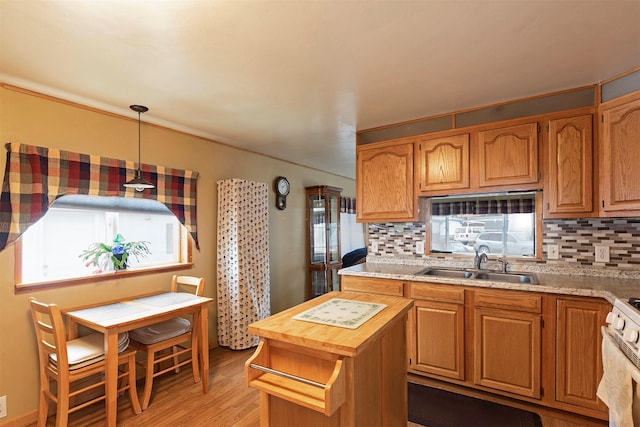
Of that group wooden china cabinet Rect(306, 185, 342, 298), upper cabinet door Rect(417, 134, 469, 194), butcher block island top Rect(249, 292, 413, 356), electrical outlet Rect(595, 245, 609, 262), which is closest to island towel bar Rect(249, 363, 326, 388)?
butcher block island top Rect(249, 292, 413, 356)

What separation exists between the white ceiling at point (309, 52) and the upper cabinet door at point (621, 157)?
0.93 ft

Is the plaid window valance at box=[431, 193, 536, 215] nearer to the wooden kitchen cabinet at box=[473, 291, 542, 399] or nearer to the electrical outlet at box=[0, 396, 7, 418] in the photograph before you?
the wooden kitchen cabinet at box=[473, 291, 542, 399]

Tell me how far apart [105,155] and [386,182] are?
2464 millimetres

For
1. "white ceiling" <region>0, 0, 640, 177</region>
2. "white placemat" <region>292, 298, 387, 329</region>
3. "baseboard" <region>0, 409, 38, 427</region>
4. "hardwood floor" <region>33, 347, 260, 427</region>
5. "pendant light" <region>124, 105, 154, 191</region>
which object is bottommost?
"hardwood floor" <region>33, 347, 260, 427</region>

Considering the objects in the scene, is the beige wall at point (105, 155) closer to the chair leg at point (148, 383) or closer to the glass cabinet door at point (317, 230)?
the glass cabinet door at point (317, 230)

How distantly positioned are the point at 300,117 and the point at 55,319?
2261 millimetres

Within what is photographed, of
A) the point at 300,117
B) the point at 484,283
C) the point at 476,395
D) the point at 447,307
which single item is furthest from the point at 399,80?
the point at 476,395

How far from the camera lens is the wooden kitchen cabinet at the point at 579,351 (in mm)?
2012

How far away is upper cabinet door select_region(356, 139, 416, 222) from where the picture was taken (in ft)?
9.74

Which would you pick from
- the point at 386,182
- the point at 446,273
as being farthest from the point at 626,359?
the point at 386,182

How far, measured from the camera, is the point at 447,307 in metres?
2.51

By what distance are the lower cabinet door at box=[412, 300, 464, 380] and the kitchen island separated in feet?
3.12

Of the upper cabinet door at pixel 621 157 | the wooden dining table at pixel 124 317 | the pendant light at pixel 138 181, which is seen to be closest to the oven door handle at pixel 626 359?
the upper cabinet door at pixel 621 157

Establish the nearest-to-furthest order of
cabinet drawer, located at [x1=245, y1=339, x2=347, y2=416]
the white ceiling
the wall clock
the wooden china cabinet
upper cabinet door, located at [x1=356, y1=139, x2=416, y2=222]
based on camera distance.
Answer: cabinet drawer, located at [x1=245, y1=339, x2=347, y2=416]
the white ceiling
upper cabinet door, located at [x1=356, y1=139, x2=416, y2=222]
the wall clock
the wooden china cabinet
